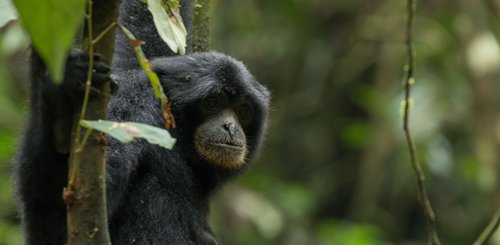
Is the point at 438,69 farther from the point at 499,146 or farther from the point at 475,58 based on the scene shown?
the point at 499,146

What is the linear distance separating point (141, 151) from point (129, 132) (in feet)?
6.61

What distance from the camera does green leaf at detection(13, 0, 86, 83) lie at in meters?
1.82

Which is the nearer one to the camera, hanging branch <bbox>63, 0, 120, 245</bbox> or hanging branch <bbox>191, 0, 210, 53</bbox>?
hanging branch <bbox>63, 0, 120, 245</bbox>

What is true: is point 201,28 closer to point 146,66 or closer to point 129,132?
point 146,66

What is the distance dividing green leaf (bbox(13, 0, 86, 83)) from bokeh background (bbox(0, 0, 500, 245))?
25.9ft

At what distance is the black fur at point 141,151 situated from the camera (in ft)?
11.2


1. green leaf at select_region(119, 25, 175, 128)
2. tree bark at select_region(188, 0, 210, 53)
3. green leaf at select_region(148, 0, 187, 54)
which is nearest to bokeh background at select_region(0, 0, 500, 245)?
tree bark at select_region(188, 0, 210, 53)

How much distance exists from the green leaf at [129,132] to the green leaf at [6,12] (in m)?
0.41

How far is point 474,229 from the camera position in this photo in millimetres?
13312

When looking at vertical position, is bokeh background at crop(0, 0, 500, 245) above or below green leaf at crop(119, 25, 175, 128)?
below

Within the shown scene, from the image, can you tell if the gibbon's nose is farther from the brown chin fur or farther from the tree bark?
the tree bark

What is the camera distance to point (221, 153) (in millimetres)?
5277

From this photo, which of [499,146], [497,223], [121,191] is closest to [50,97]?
[121,191]

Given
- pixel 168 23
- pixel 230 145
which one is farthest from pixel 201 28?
pixel 168 23
